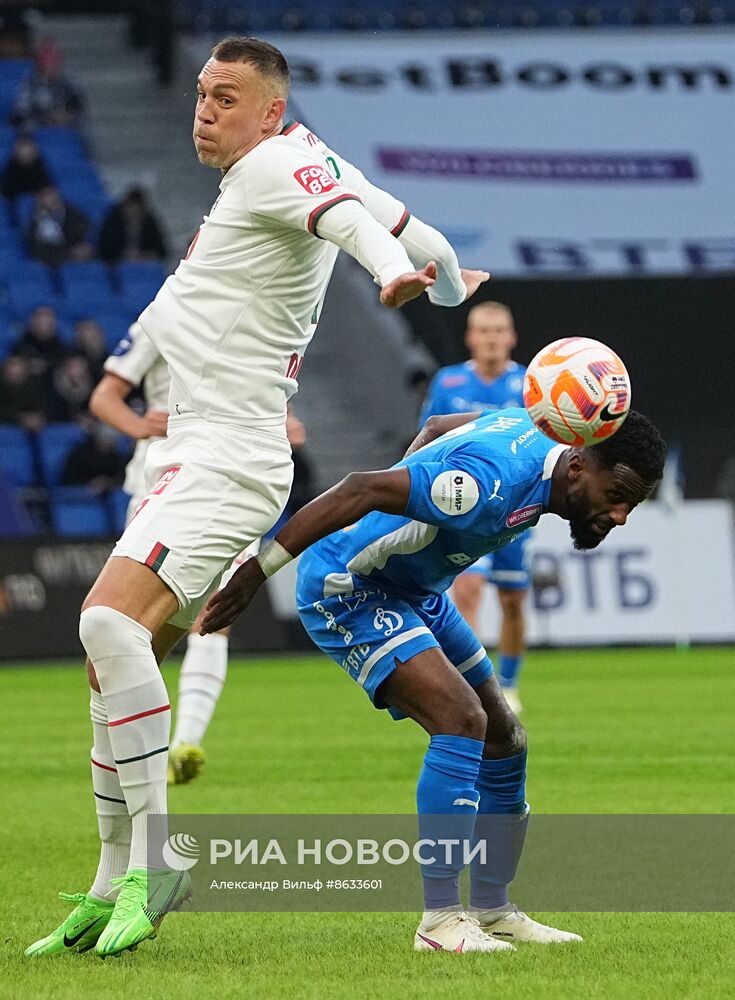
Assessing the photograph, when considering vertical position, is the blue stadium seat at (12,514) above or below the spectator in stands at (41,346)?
below

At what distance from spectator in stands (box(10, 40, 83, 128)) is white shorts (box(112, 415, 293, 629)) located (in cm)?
1919

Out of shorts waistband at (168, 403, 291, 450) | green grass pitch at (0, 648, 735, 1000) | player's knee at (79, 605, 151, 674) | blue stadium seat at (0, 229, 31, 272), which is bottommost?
green grass pitch at (0, 648, 735, 1000)

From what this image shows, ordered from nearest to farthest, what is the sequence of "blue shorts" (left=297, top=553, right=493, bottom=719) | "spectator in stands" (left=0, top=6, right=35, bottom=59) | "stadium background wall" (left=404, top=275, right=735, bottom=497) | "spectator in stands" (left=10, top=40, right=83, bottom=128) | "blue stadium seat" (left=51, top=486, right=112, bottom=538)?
"blue shorts" (left=297, top=553, right=493, bottom=719)
"blue stadium seat" (left=51, top=486, right=112, bottom=538)
"stadium background wall" (left=404, top=275, right=735, bottom=497)
"spectator in stands" (left=10, top=40, right=83, bottom=128)
"spectator in stands" (left=0, top=6, right=35, bottom=59)

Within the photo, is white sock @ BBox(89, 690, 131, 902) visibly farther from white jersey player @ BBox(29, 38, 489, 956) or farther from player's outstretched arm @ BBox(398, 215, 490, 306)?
player's outstretched arm @ BBox(398, 215, 490, 306)

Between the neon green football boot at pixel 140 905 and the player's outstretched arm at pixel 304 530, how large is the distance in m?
0.71

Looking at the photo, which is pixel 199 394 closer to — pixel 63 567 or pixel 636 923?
pixel 636 923

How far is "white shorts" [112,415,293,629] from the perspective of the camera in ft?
16.0

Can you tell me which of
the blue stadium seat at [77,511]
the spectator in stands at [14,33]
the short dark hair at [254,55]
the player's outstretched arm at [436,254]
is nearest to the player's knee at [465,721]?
the player's outstretched arm at [436,254]

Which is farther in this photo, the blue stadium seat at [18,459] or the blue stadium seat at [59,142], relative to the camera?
the blue stadium seat at [59,142]

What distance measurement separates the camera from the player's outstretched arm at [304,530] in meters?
4.80

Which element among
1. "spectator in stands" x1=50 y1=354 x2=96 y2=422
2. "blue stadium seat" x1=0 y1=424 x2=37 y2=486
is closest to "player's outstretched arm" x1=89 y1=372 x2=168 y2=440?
"spectator in stands" x1=50 y1=354 x2=96 y2=422

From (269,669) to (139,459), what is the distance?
691cm

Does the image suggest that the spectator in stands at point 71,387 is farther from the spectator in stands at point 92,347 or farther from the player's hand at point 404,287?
the player's hand at point 404,287

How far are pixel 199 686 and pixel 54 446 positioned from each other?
37.3ft
